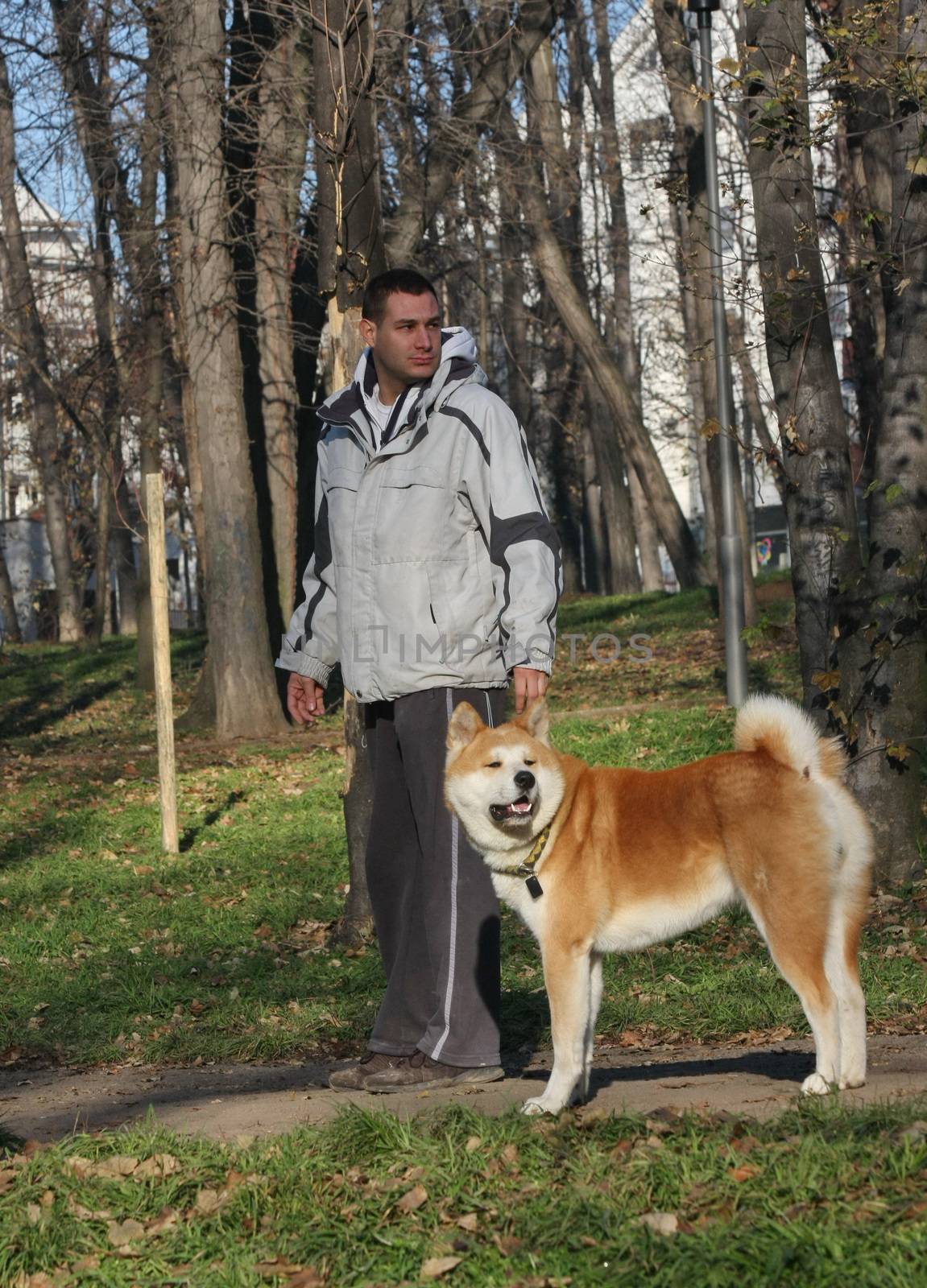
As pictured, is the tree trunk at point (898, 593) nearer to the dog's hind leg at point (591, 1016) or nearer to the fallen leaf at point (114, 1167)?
the dog's hind leg at point (591, 1016)

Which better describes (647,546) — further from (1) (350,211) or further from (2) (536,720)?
(2) (536,720)

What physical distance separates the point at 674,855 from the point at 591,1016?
0.59 meters

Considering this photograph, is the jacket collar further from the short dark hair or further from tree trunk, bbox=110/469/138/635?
tree trunk, bbox=110/469/138/635

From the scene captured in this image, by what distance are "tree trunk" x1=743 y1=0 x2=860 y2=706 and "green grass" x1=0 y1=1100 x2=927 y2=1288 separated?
495 cm

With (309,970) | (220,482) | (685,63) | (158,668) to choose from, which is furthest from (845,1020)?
(685,63)

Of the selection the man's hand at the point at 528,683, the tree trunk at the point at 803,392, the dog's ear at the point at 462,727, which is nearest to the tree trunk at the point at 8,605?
the tree trunk at the point at 803,392

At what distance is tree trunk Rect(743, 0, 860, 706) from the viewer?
8633 mm

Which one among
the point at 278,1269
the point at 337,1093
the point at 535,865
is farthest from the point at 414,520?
the point at 278,1269

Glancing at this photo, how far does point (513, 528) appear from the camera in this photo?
484cm

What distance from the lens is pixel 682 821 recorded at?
461cm

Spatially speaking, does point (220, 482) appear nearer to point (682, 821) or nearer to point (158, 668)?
point (158, 668)

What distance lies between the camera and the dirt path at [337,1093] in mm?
4582

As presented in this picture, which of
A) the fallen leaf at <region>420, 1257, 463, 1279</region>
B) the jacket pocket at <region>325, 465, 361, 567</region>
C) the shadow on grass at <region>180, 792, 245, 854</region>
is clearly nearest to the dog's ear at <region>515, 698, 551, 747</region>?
the jacket pocket at <region>325, 465, 361, 567</region>

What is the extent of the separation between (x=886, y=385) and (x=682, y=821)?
4525 mm
